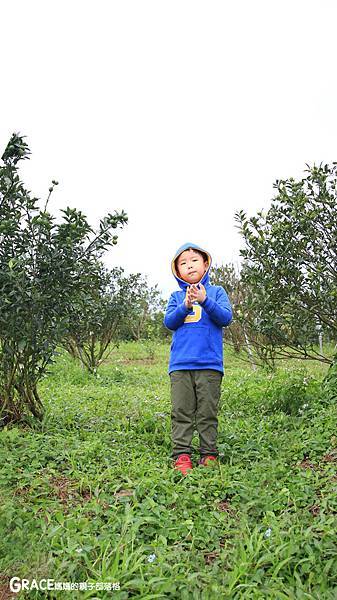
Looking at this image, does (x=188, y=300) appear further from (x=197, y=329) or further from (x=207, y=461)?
(x=207, y=461)

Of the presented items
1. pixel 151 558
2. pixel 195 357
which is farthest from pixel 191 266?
pixel 151 558

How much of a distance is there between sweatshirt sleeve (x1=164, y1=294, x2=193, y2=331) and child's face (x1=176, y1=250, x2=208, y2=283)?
0.21 metres

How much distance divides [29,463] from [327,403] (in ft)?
8.38

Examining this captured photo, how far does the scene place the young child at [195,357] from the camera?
3.93 metres

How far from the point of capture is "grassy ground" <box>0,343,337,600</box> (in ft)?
7.97

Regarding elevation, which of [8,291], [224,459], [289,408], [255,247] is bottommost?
[224,459]

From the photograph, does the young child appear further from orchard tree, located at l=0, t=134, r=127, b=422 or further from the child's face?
orchard tree, located at l=0, t=134, r=127, b=422

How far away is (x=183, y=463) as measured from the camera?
3.71 meters

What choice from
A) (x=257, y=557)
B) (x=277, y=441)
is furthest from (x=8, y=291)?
(x=257, y=557)

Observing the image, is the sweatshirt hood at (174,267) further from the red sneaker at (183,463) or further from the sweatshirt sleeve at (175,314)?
the red sneaker at (183,463)

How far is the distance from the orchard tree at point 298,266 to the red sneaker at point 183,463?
6.51ft

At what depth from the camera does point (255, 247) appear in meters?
5.55

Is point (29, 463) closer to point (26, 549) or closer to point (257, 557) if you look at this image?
point (26, 549)

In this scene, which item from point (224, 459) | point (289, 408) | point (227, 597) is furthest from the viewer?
point (289, 408)
